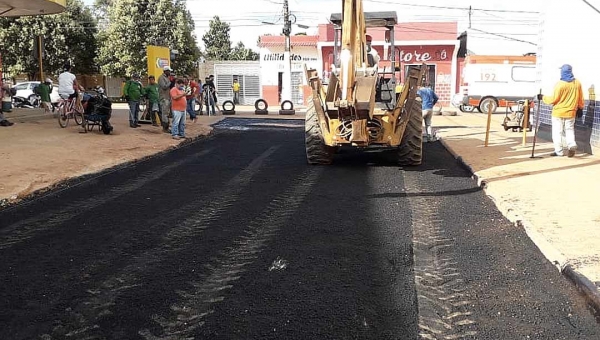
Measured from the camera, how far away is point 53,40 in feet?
125

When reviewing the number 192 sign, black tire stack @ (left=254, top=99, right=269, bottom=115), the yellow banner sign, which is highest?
the yellow banner sign

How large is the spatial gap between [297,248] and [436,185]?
12.2 ft

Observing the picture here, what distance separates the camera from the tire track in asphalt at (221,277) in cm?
338

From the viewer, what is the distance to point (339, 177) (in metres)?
8.61

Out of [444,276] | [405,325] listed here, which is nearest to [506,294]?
[444,276]

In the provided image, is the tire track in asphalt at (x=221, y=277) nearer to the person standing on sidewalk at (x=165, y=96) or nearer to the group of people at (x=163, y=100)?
the group of people at (x=163, y=100)

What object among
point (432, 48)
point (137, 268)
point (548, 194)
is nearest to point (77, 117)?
point (137, 268)

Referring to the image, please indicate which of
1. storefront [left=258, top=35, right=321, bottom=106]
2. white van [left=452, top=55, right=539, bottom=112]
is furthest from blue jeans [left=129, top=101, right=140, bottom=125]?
storefront [left=258, top=35, right=321, bottom=106]

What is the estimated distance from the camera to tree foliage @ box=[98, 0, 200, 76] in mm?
39156

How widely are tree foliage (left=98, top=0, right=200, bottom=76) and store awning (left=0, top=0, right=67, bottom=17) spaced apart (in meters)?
22.5

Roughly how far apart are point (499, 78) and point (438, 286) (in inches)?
979

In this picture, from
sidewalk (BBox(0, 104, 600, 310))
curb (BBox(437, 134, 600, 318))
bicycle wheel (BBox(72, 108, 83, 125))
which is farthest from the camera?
bicycle wheel (BBox(72, 108, 83, 125))

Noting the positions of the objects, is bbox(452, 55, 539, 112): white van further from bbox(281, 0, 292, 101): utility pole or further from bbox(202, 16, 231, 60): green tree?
bbox(202, 16, 231, 60): green tree

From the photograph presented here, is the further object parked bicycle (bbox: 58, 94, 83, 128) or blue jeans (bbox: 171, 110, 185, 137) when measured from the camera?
parked bicycle (bbox: 58, 94, 83, 128)
